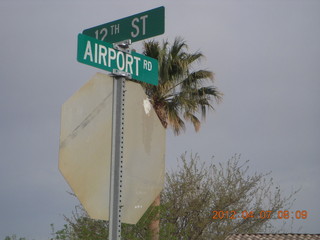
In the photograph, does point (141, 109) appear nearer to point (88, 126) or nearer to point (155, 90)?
point (88, 126)

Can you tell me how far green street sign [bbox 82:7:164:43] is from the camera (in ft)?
15.3

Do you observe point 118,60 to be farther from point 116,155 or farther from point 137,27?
point 116,155

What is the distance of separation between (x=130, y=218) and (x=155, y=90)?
631 inches

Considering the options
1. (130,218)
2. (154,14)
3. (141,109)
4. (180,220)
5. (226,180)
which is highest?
(226,180)

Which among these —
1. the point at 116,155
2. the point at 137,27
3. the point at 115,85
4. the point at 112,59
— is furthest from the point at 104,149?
the point at 137,27

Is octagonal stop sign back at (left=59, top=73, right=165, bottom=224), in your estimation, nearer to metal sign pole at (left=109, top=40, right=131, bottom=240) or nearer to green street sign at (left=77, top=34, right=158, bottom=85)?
metal sign pole at (left=109, top=40, right=131, bottom=240)

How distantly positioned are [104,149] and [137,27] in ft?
3.91

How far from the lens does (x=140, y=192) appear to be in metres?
4.18

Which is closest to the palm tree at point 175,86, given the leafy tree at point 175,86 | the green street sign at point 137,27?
the leafy tree at point 175,86

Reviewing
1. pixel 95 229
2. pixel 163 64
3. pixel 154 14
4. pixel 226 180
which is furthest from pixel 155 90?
pixel 154 14

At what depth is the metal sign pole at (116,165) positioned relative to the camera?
3.99 meters

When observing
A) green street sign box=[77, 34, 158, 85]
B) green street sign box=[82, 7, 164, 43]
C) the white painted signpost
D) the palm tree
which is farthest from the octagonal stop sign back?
the palm tree

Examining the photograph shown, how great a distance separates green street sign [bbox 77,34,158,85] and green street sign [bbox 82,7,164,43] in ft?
0.65

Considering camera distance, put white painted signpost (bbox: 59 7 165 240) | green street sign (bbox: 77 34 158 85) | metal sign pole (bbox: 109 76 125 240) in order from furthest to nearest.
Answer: green street sign (bbox: 77 34 158 85), metal sign pole (bbox: 109 76 125 240), white painted signpost (bbox: 59 7 165 240)
